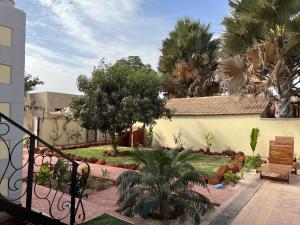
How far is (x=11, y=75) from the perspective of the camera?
16.3ft

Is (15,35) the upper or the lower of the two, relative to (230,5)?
lower

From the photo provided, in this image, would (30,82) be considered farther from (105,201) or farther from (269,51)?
(105,201)

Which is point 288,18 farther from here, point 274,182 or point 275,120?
point 274,182

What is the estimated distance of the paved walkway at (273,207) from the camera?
6.50 meters

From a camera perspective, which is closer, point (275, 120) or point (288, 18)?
point (288, 18)

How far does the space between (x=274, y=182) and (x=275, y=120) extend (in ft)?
22.1

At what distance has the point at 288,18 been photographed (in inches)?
556

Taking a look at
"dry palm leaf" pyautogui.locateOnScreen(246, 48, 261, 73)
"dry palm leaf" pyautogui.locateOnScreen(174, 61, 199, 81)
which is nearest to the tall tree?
"dry palm leaf" pyautogui.locateOnScreen(174, 61, 199, 81)

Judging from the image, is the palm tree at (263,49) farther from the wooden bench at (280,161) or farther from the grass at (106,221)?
the grass at (106,221)

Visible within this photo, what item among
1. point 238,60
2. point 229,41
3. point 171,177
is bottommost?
point 171,177

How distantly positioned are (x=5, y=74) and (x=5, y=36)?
26.3 inches

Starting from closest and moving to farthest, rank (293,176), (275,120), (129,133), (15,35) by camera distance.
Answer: (15,35), (293,176), (275,120), (129,133)

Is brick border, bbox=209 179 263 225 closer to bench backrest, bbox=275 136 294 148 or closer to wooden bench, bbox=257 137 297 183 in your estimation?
wooden bench, bbox=257 137 297 183

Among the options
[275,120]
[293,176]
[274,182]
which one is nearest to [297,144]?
[275,120]
